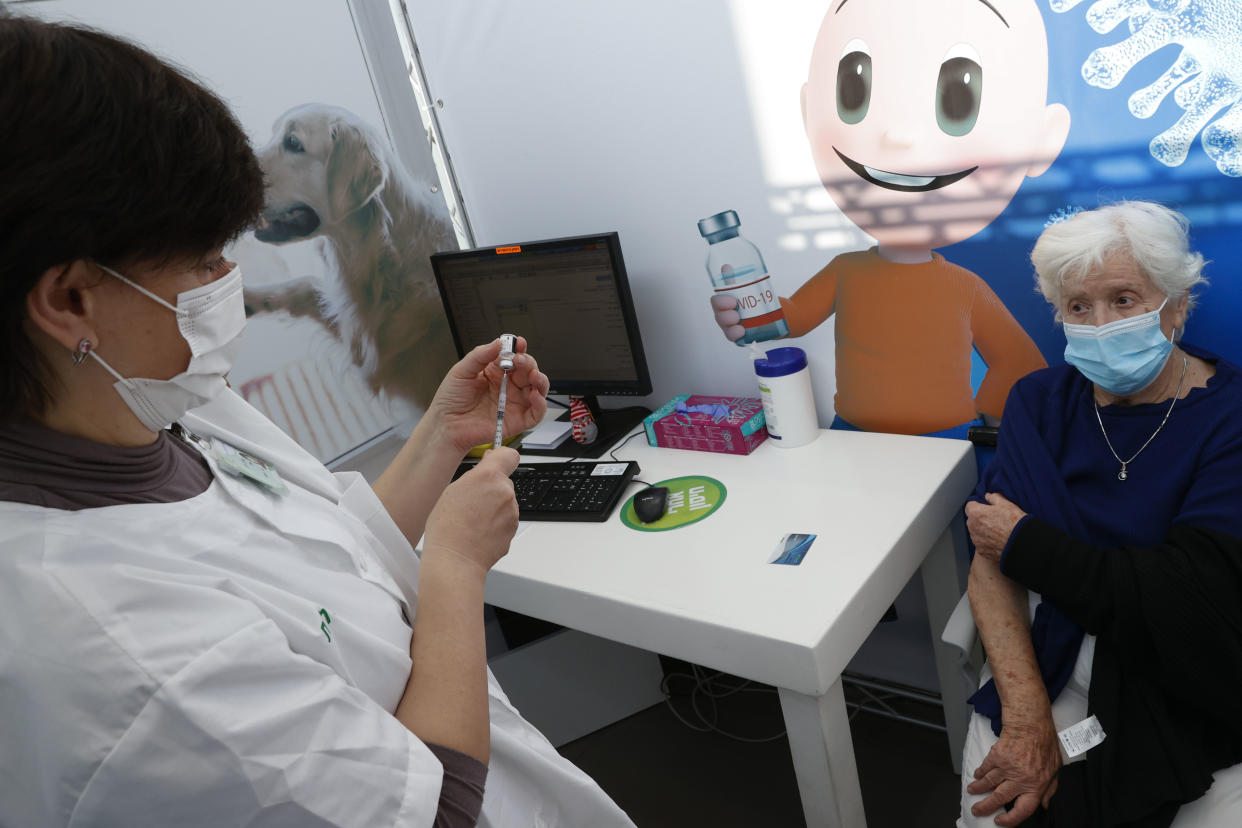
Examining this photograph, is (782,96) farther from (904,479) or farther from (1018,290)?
A: (904,479)

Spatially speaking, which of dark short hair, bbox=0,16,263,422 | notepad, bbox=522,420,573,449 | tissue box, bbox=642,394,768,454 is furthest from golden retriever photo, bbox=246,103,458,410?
dark short hair, bbox=0,16,263,422

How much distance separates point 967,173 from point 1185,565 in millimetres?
801

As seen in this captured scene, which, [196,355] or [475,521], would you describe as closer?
[196,355]

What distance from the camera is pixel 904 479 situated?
1.65 metres

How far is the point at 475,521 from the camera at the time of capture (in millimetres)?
1020

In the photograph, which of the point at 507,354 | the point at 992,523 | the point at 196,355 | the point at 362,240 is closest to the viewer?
the point at 196,355

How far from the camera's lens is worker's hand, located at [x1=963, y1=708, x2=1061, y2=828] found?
4.14 ft

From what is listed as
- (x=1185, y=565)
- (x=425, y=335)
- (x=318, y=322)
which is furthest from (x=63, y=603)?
(x=425, y=335)

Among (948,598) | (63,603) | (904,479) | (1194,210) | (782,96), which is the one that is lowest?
(948,598)

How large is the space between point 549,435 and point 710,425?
50 cm

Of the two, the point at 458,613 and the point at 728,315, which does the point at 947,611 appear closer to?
the point at 728,315

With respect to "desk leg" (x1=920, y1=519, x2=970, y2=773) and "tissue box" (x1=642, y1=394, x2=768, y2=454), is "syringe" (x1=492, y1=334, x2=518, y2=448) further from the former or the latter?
"desk leg" (x1=920, y1=519, x2=970, y2=773)

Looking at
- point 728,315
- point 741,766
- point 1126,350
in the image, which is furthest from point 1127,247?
point 741,766

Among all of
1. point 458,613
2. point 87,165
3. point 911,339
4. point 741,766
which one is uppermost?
point 87,165
